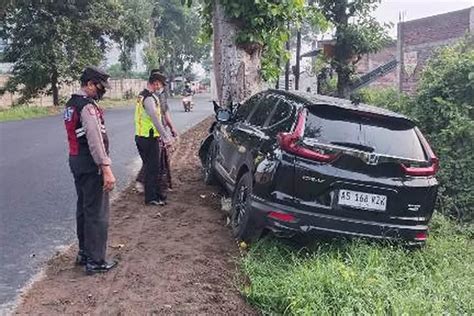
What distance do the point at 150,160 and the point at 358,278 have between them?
375 cm

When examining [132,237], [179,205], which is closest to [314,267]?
[132,237]

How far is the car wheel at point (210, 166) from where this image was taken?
27.4 feet

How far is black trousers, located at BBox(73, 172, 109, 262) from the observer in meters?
4.93

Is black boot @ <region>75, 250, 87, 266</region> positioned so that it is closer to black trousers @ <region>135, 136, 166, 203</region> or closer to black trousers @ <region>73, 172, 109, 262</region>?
black trousers @ <region>73, 172, 109, 262</region>

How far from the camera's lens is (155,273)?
4.96m

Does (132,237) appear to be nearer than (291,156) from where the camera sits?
No

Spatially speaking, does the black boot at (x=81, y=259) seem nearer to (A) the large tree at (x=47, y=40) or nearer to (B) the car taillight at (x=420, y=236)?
(B) the car taillight at (x=420, y=236)

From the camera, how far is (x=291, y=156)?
501cm

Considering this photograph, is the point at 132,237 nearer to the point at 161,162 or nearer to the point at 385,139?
the point at 161,162

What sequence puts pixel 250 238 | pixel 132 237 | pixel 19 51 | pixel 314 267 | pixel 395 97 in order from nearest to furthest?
→ pixel 314 267, pixel 250 238, pixel 132 237, pixel 395 97, pixel 19 51

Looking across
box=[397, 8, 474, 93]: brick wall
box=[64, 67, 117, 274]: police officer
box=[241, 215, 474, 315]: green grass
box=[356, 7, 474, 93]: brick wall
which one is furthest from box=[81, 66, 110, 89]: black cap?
box=[397, 8, 474, 93]: brick wall

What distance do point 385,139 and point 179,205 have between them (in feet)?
10.6

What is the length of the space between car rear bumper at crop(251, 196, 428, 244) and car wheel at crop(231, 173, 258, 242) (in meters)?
0.28

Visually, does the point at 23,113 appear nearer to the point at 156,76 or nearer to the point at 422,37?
the point at 422,37
